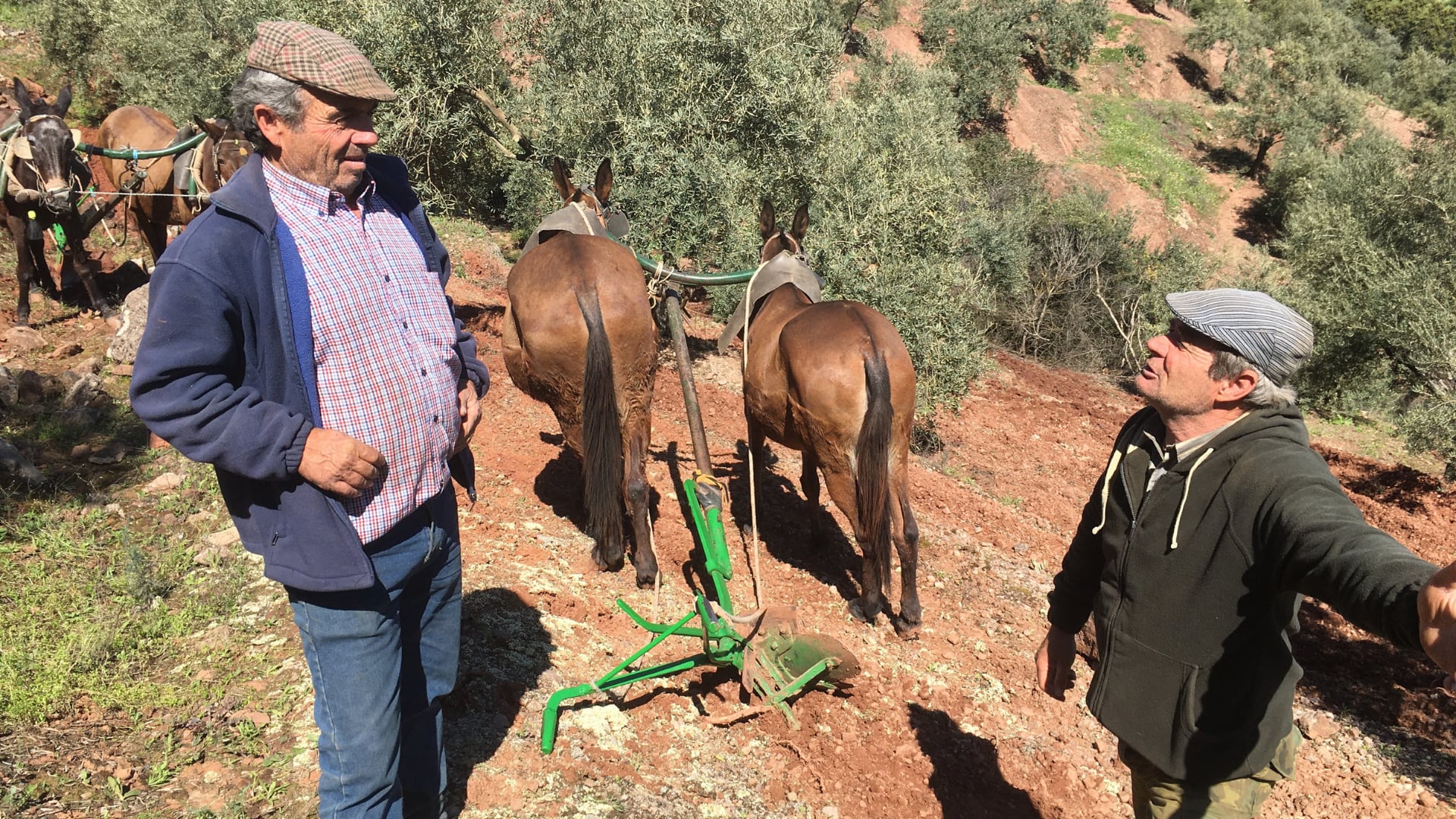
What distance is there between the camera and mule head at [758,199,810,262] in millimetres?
6172

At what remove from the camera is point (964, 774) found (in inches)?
156

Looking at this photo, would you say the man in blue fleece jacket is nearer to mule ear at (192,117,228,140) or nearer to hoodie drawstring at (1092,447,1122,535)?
hoodie drawstring at (1092,447,1122,535)

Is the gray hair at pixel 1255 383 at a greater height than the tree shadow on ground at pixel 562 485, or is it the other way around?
the gray hair at pixel 1255 383

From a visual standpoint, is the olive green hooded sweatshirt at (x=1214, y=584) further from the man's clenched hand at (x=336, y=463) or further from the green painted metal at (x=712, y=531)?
the green painted metal at (x=712, y=531)

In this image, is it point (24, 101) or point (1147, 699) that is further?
point (24, 101)

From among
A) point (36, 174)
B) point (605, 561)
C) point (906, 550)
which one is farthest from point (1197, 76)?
point (36, 174)

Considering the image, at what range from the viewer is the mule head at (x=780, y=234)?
20.2 ft

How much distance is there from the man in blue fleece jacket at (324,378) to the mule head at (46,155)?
8.03 meters

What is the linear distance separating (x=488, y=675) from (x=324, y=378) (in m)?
2.19

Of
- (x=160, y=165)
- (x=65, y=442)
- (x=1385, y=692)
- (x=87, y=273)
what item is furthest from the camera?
(x=160, y=165)

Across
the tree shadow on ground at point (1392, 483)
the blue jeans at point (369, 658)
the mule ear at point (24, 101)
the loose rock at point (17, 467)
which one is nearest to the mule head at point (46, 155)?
the mule ear at point (24, 101)

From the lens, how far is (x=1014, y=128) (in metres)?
32.1

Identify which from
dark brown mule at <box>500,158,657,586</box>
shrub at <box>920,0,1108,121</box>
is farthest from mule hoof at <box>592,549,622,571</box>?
shrub at <box>920,0,1108,121</box>

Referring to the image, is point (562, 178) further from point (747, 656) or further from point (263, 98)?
point (263, 98)
